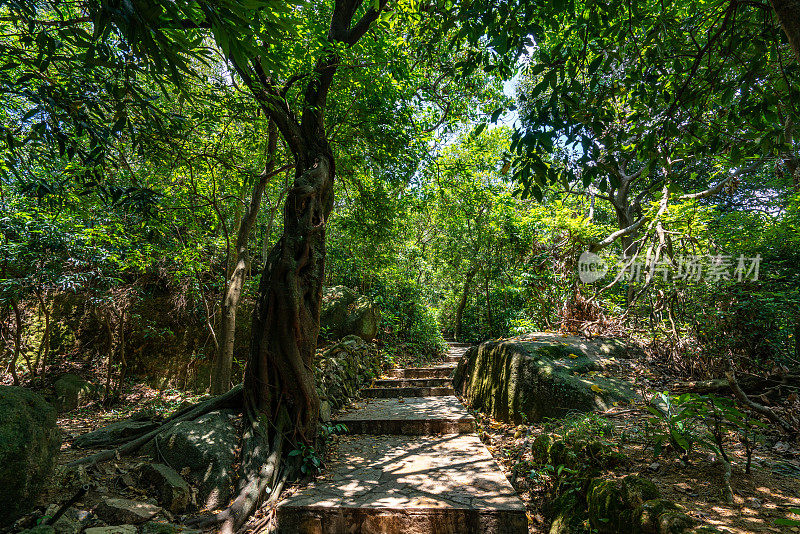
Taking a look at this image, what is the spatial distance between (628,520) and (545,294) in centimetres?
538

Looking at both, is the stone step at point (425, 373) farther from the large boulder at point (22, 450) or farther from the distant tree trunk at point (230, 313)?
the large boulder at point (22, 450)

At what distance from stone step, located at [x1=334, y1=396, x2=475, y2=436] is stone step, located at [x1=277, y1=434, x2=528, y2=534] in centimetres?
74

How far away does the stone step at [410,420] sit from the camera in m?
4.88

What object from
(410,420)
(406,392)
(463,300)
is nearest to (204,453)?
(410,420)

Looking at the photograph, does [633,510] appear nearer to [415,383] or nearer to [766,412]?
[766,412]

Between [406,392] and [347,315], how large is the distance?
263 cm

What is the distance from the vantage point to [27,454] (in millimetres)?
2447

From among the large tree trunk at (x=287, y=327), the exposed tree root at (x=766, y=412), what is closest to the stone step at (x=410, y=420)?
the large tree trunk at (x=287, y=327)

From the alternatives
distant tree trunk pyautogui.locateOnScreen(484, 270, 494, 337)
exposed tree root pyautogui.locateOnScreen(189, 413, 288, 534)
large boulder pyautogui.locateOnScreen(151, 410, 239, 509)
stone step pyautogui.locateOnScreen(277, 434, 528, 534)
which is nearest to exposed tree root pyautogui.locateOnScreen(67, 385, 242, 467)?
large boulder pyautogui.locateOnScreen(151, 410, 239, 509)

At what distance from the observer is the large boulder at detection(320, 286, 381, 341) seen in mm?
8586

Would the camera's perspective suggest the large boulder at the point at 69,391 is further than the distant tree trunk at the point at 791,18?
Yes

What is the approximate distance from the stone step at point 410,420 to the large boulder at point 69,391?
20.7 ft

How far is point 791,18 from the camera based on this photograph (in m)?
1.53

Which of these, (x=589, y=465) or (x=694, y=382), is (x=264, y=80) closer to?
(x=589, y=465)
